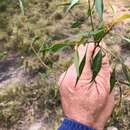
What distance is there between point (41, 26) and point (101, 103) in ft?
3.00

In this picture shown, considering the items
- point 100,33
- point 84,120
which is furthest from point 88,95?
point 100,33

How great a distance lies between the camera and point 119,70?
1.97 m

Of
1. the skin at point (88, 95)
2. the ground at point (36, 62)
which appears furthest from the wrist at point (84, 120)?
the ground at point (36, 62)

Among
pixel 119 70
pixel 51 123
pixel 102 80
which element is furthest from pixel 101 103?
pixel 119 70

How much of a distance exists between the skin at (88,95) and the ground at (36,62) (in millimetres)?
319

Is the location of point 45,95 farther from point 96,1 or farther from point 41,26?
point 96,1

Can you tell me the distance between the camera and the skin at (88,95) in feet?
4.66

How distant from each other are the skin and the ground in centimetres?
32

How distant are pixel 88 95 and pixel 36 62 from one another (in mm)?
672

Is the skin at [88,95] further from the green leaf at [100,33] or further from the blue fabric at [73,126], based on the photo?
the green leaf at [100,33]

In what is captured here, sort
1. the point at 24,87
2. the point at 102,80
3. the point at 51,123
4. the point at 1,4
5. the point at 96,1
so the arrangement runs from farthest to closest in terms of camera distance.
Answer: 1. the point at 1,4
2. the point at 24,87
3. the point at 51,123
4. the point at 102,80
5. the point at 96,1

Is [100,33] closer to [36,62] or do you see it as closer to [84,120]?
[84,120]

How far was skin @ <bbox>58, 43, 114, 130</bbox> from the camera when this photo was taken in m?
1.42

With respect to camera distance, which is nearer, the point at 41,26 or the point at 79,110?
the point at 79,110
